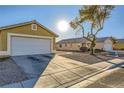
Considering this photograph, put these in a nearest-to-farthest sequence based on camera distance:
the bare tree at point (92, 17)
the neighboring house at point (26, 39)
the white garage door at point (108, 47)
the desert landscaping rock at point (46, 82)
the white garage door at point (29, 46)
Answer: the desert landscaping rock at point (46, 82) < the neighboring house at point (26, 39) < the white garage door at point (29, 46) < the bare tree at point (92, 17) < the white garage door at point (108, 47)

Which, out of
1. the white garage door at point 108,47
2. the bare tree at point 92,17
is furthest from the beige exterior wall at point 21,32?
the white garage door at point 108,47

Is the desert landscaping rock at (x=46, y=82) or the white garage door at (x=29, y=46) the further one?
the white garage door at (x=29, y=46)

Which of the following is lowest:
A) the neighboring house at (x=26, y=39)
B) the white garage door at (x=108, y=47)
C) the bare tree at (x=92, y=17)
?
the white garage door at (x=108, y=47)

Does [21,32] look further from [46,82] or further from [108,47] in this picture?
[108,47]

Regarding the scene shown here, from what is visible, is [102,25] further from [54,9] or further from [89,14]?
[54,9]

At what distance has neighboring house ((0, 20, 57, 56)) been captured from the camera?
13.7m

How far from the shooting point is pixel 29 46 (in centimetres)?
1536

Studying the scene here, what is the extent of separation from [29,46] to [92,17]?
405 inches

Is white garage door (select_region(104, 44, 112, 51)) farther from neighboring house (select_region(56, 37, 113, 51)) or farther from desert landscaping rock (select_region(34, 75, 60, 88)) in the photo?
desert landscaping rock (select_region(34, 75, 60, 88))

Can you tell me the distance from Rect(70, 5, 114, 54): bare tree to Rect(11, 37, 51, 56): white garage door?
22.1 feet

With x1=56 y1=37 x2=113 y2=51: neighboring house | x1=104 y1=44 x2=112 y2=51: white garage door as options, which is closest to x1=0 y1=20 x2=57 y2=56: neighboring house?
x1=56 y1=37 x2=113 y2=51: neighboring house

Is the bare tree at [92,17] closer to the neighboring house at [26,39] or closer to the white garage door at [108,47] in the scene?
the neighboring house at [26,39]

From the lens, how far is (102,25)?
20.9m

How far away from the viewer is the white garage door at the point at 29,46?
46.7 feet
